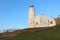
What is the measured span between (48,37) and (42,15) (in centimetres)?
4023

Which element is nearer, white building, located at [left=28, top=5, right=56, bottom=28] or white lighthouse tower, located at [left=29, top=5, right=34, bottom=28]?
white building, located at [left=28, top=5, right=56, bottom=28]

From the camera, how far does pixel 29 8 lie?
291 ft

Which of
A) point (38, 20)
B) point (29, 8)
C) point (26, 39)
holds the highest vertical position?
point (29, 8)

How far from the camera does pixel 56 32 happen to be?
139 feet

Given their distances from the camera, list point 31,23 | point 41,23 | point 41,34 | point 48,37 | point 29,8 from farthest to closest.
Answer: point 29,8
point 31,23
point 41,23
point 41,34
point 48,37

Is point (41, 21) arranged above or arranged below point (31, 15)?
below

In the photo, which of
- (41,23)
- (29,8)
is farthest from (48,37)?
(29,8)

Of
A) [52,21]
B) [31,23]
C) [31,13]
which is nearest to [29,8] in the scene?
[31,13]

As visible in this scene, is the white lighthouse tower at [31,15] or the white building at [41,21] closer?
the white building at [41,21]

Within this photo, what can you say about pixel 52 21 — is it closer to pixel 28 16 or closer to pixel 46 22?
pixel 46 22

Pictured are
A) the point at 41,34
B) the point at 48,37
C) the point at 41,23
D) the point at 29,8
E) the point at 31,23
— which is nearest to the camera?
the point at 48,37

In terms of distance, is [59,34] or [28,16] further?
[28,16]

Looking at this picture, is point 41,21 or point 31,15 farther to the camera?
point 31,15

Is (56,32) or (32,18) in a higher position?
(32,18)
